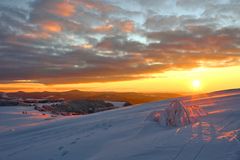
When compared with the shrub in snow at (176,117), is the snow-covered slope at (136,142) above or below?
below

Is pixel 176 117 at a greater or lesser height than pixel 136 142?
greater

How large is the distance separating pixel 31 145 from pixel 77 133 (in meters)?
1.14

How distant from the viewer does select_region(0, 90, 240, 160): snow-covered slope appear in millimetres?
4602

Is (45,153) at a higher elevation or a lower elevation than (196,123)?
lower

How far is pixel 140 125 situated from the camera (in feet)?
23.3

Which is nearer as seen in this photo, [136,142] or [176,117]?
[136,142]

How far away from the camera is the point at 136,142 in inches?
224

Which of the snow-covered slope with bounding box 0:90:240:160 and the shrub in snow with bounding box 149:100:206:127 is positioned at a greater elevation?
the shrub in snow with bounding box 149:100:206:127

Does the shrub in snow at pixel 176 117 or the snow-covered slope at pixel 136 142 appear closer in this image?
the snow-covered slope at pixel 136 142

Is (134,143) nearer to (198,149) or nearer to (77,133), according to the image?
(198,149)

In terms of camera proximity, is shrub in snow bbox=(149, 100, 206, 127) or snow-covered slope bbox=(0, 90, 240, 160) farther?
shrub in snow bbox=(149, 100, 206, 127)

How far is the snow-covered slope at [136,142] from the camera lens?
460 cm

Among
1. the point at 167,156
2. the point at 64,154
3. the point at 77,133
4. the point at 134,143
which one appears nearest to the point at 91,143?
the point at 64,154

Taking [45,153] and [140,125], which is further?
[140,125]
